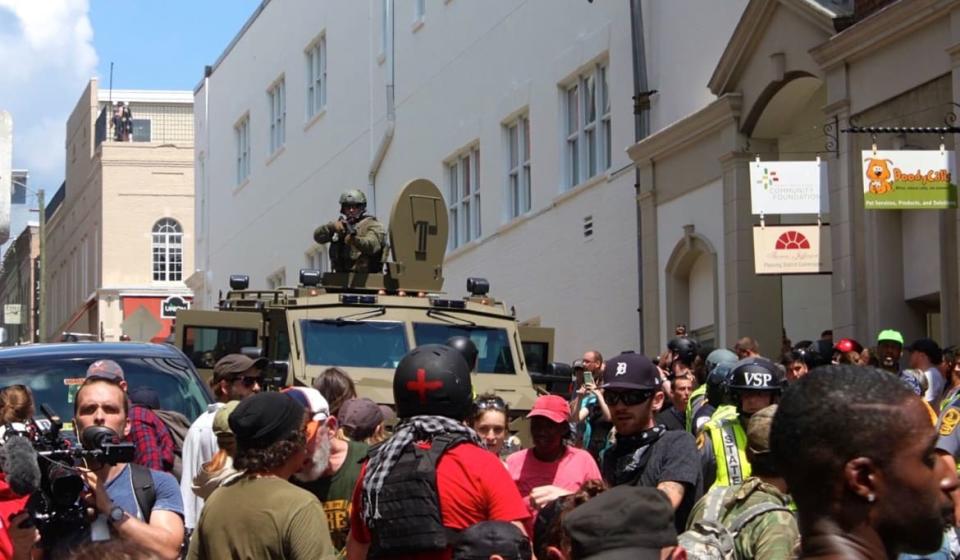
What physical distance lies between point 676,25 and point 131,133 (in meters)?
50.3

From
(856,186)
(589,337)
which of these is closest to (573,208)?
(589,337)

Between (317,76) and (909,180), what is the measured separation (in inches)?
960

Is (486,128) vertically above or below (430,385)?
above

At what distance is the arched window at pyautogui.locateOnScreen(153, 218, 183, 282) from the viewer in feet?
216

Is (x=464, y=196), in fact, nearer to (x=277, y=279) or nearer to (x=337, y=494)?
(x=277, y=279)

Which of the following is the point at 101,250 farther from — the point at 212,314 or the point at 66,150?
the point at 212,314

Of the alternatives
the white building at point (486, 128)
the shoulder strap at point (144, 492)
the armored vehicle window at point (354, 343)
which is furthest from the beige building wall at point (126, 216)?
the shoulder strap at point (144, 492)

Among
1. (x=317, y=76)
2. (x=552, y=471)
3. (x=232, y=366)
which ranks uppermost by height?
(x=317, y=76)

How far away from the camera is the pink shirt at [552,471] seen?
25.7 ft

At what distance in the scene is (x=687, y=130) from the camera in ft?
69.9

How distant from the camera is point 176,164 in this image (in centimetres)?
6575

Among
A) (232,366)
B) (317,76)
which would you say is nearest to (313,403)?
(232,366)

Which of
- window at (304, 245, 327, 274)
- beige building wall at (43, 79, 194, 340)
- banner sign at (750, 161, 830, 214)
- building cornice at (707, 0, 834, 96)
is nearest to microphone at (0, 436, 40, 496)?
banner sign at (750, 161, 830, 214)

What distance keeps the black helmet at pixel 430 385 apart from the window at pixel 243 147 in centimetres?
3897
